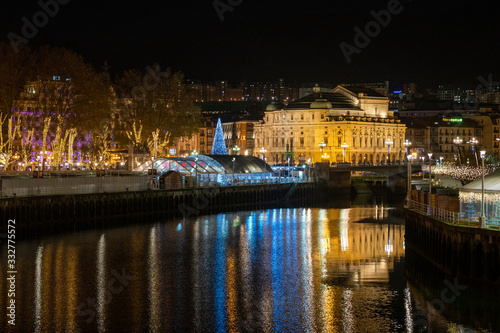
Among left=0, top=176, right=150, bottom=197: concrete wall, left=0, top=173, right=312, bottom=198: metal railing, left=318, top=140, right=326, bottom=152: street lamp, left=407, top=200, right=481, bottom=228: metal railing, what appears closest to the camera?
left=407, top=200, right=481, bottom=228: metal railing

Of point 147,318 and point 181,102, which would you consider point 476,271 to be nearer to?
point 147,318

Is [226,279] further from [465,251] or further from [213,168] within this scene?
[213,168]

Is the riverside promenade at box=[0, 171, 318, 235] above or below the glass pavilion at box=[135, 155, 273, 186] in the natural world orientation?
below

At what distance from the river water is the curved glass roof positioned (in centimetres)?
4032

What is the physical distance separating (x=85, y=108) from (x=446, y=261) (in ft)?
214

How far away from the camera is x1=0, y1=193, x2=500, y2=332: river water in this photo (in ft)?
138

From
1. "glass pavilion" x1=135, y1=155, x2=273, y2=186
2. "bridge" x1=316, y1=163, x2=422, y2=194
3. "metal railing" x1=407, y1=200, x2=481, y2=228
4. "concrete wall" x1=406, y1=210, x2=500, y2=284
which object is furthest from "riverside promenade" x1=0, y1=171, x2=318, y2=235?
"concrete wall" x1=406, y1=210, x2=500, y2=284

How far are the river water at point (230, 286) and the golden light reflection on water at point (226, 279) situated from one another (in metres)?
0.07

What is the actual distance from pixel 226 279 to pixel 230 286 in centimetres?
224

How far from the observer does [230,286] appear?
167 ft

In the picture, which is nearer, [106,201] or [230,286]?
[230,286]

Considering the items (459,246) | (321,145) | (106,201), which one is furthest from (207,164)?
(459,246)

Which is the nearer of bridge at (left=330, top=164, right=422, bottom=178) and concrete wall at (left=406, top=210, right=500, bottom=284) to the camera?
concrete wall at (left=406, top=210, right=500, bottom=284)

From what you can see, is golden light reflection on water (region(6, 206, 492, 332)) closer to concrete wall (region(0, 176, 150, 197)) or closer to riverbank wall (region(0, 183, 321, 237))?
riverbank wall (region(0, 183, 321, 237))
